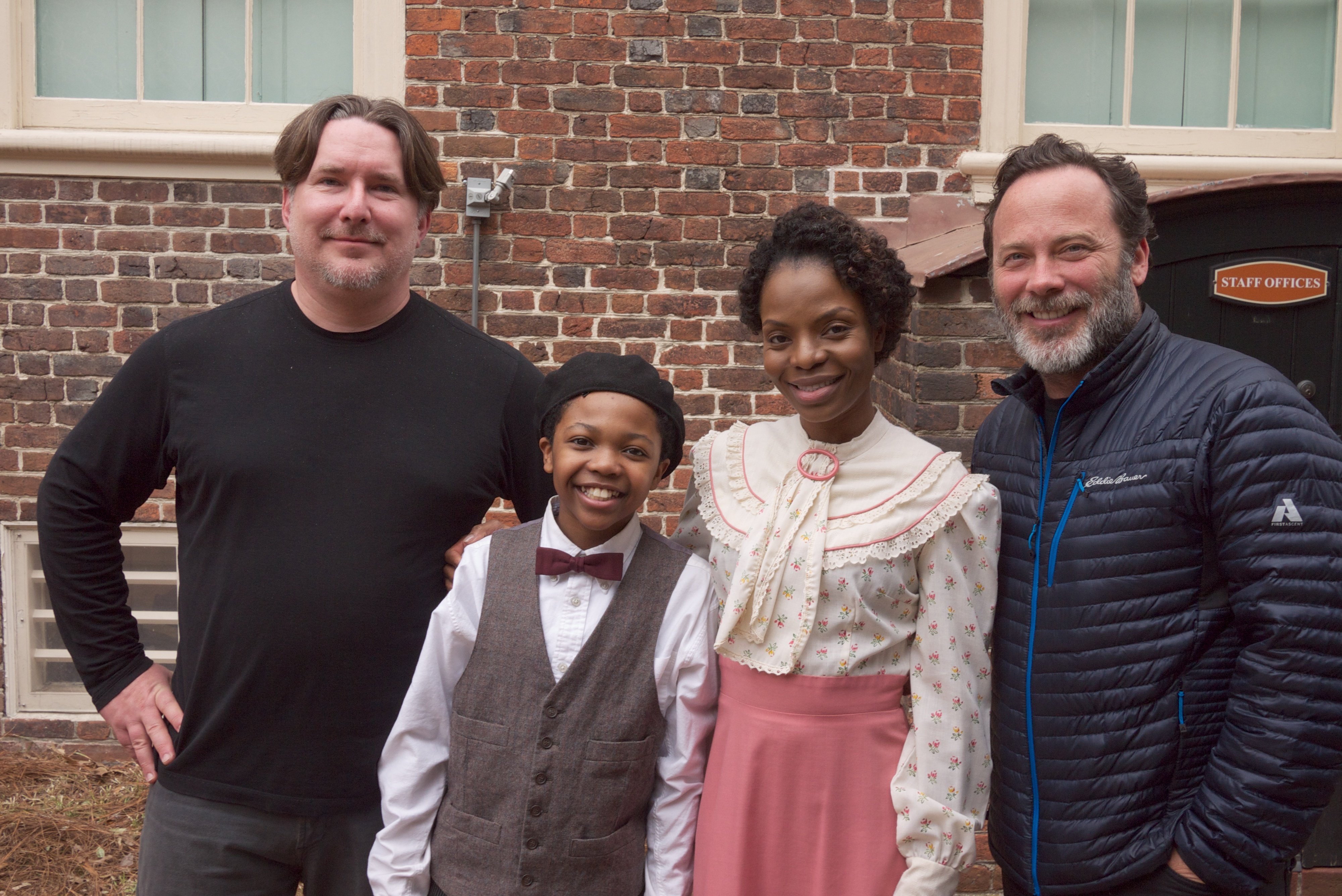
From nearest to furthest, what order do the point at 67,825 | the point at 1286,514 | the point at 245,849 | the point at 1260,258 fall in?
the point at 1286,514
the point at 245,849
the point at 1260,258
the point at 67,825

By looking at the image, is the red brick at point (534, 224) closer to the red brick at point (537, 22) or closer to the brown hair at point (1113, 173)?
the red brick at point (537, 22)

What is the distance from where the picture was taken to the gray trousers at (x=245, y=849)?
196 centimetres

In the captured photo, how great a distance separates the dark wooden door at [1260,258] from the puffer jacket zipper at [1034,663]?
161 centimetres

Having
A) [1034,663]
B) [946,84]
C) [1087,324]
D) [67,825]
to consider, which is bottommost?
[67,825]

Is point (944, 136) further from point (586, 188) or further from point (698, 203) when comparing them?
point (586, 188)

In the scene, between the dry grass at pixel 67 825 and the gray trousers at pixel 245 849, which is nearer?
the gray trousers at pixel 245 849

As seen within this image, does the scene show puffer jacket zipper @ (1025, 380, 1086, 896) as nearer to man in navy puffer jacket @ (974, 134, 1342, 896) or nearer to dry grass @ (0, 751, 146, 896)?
man in navy puffer jacket @ (974, 134, 1342, 896)

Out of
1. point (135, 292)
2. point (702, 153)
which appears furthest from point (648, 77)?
point (135, 292)

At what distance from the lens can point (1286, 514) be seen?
1.63 meters

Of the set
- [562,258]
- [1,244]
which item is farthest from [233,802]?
[1,244]

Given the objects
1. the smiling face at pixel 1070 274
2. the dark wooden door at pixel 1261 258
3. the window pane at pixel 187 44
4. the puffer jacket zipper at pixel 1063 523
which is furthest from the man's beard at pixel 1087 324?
the window pane at pixel 187 44

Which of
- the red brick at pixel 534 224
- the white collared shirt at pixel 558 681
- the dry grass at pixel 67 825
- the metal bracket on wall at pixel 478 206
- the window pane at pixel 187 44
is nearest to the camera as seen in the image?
the white collared shirt at pixel 558 681

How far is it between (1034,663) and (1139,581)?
0.23m

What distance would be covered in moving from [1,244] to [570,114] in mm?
2246
